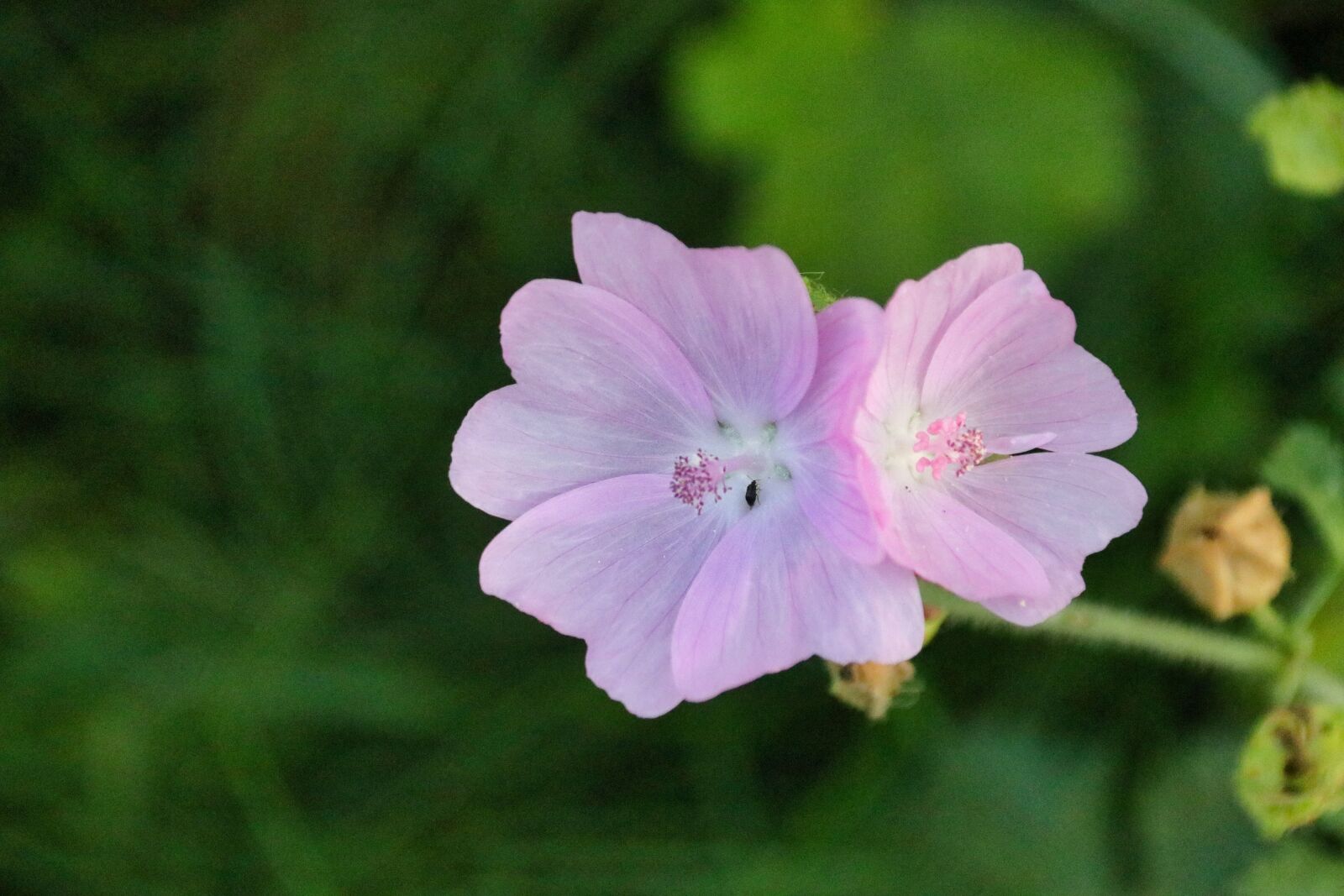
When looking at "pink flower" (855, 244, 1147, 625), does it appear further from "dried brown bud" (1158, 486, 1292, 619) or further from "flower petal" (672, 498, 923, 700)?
"dried brown bud" (1158, 486, 1292, 619)

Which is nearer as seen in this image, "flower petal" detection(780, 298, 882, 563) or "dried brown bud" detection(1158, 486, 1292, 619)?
"flower petal" detection(780, 298, 882, 563)

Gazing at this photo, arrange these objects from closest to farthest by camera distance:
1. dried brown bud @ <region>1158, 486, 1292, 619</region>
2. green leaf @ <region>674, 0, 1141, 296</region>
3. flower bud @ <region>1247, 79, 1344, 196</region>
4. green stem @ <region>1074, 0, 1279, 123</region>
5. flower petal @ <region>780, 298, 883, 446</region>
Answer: flower petal @ <region>780, 298, 883, 446</region>, dried brown bud @ <region>1158, 486, 1292, 619</region>, flower bud @ <region>1247, 79, 1344, 196</region>, green stem @ <region>1074, 0, 1279, 123</region>, green leaf @ <region>674, 0, 1141, 296</region>

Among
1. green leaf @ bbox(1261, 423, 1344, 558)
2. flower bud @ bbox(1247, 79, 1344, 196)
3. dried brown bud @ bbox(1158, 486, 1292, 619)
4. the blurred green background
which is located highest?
flower bud @ bbox(1247, 79, 1344, 196)

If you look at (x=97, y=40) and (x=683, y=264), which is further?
(x=97, y=40)

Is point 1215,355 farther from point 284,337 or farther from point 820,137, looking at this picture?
point 284,337

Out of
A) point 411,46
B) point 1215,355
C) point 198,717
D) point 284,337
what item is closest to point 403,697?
point 198,717

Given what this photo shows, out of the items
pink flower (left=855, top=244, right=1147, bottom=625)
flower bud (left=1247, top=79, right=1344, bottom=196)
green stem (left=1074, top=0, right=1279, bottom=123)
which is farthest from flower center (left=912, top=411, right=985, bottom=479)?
green stem (left=1074, top=0, right=1279, bottom=123)

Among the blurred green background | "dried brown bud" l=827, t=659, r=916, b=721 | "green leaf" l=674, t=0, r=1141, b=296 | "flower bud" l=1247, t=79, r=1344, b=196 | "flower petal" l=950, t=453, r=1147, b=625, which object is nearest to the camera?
"flower petal" l=950, t=453, r=1147, b=625
